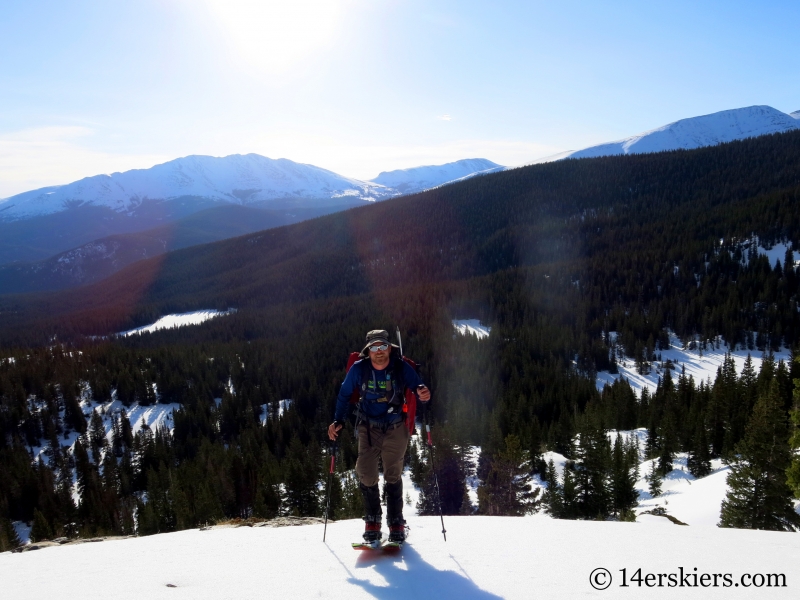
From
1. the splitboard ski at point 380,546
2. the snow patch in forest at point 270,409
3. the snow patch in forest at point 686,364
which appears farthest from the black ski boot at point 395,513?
the snow patch in forest at point 686,364

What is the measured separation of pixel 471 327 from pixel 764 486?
3601 inches

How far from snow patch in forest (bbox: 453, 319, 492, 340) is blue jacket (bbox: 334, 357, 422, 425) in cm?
9155

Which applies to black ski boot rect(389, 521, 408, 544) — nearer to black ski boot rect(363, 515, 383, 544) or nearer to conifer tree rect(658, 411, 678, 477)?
black ski boot rect(363, 515, 383, 544)

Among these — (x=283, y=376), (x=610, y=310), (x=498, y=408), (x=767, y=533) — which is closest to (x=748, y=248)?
(x=610, y=310)

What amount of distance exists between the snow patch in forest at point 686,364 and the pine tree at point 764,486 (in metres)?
58.5

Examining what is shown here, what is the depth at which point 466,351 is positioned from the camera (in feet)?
282

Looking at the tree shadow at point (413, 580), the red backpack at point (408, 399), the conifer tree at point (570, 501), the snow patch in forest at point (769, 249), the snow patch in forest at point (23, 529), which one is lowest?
the snow patch in forest at point (23, 529)

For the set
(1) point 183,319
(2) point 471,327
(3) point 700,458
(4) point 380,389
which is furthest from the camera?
(1) point 183,319

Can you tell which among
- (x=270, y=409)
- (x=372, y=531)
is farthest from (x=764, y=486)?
(x=270, y=409)

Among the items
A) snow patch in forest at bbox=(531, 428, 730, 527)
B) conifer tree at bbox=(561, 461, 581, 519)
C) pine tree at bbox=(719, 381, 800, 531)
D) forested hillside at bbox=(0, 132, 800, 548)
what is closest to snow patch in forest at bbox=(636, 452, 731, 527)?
snow patch in forest at bbox=(531, 428, 730, 527)

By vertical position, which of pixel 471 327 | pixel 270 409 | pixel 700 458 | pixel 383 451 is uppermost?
pixel 383 451

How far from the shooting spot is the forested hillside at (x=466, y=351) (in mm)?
40844

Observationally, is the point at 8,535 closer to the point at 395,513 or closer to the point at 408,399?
the point at 395,513

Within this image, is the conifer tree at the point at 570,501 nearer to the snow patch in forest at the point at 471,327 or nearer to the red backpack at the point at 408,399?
the red backpack at the point at 408,399
